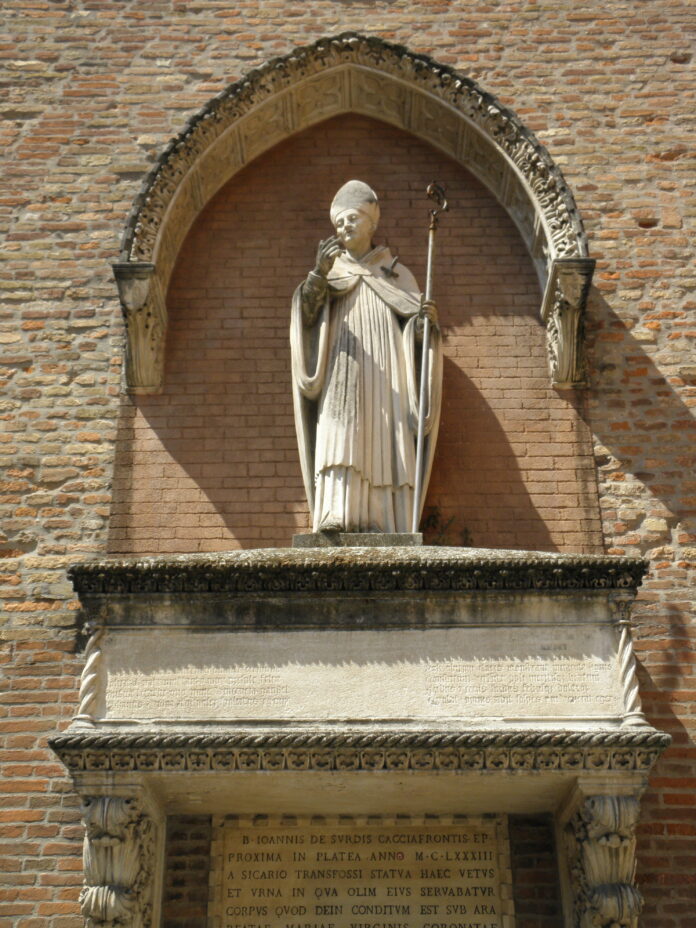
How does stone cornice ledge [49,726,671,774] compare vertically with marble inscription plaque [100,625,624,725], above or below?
below

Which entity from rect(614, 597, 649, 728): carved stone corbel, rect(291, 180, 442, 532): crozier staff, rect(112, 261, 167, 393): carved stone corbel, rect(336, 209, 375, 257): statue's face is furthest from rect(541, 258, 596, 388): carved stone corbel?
rect(112, 261, 167, 393): carved stone corbel

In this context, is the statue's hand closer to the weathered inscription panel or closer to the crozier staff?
the crozier staff

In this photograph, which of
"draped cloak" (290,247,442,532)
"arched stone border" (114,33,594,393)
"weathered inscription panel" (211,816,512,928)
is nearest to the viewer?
"weathered inscription panel" (211,816,512,928)

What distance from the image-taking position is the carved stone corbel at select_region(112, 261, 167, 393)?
8297mm

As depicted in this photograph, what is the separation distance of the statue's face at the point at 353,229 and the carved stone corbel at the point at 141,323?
134 cm

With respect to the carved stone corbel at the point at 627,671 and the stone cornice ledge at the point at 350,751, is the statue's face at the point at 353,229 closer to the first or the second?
the carved stone corbel at the point at 627,671

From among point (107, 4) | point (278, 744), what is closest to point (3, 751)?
point (278, 744)

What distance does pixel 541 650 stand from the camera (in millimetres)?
6258

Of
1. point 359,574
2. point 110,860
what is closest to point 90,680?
point 110,860

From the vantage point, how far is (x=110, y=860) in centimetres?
609

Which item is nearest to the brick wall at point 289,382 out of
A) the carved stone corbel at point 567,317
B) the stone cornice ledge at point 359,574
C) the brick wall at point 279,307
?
the brick wall at point 279,307

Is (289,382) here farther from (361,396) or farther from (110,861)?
(110,861)

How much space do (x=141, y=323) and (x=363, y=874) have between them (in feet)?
13.0

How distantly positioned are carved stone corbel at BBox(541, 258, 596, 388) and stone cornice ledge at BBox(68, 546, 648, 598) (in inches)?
93.3
